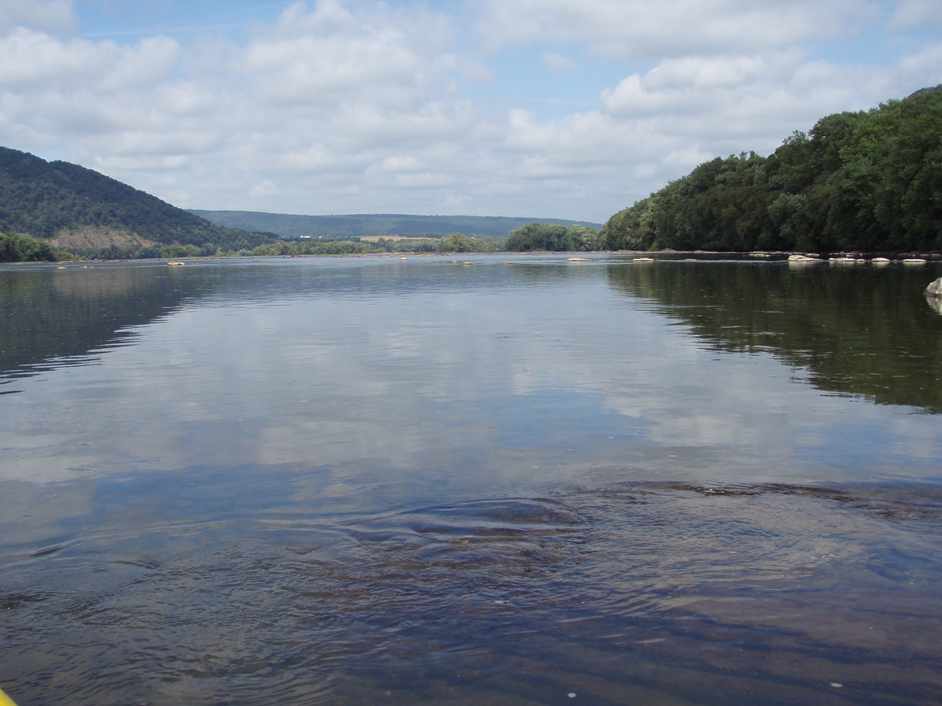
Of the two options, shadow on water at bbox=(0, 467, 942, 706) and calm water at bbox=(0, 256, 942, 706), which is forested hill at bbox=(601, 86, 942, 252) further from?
shadow on water at bbox=(0, 467, 942, 706)

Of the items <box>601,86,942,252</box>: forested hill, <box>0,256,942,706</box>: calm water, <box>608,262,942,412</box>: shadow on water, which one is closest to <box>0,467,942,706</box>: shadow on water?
<box>0,256,942,706</box>: calm water

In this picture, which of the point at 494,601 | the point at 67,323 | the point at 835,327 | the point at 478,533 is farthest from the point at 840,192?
the point at 494,601

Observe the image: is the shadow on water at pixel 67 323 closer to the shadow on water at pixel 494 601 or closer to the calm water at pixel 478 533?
the calm water at pixel 478 533

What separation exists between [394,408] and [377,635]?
34.5ft

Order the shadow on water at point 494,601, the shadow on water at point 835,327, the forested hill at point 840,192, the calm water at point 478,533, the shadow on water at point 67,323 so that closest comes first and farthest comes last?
the shadow on water at point 494,601 < the calm water at point 478,533 < the shadow on water at point 835,327 < the shadow on water at point 67,323 < the forested hill at point 840,192

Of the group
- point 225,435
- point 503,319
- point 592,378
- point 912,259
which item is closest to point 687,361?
point 592,378

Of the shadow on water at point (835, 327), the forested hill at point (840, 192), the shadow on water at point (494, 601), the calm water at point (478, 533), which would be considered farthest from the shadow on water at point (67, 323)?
the forested hill at point (840, 192)

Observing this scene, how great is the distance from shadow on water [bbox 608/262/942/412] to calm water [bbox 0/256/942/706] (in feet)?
0.92

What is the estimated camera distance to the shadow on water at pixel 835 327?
66.9ft

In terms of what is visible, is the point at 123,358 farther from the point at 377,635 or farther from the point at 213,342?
the point at 377,635

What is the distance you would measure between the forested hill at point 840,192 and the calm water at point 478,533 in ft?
291

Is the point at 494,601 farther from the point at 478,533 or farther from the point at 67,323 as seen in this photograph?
the point at 67,323

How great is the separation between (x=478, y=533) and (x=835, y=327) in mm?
25117

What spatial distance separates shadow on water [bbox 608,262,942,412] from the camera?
20406 millimetres
